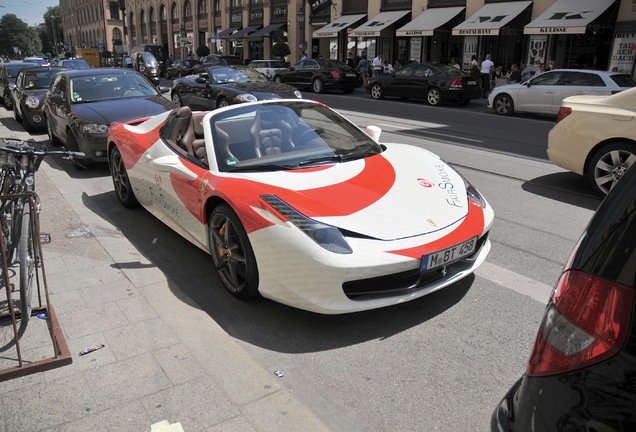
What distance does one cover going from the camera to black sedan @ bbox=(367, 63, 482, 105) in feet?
61.2

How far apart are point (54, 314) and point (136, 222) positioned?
2433mm

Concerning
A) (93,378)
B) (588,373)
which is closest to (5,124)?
(93,378)

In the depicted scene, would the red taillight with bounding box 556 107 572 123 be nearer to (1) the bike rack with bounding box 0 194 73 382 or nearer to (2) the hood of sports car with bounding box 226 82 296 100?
(1) the bike rack with bounding box 0 194 73 382

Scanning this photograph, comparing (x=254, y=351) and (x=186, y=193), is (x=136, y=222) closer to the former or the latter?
(x=186, y=193)

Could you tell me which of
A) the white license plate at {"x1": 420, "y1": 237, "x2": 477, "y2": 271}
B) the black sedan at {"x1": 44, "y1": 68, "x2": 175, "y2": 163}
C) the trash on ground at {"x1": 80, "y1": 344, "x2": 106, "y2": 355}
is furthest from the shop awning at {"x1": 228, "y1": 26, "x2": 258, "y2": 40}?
the trash on ground at {"x1": 80, "y1": 344, "x2": 106, "y2": 355}

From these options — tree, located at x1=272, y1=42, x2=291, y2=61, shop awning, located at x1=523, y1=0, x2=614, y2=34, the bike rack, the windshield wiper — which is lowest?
the bike rack

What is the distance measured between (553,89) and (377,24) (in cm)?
1586

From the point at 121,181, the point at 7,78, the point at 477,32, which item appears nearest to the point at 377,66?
the point at 477,32

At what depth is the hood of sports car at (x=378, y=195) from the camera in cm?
346

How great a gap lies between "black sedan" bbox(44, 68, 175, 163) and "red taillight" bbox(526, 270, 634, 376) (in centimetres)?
756

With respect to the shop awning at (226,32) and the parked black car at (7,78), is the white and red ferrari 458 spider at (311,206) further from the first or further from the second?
the shop awning at (226,32)

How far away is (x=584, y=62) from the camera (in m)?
22.1

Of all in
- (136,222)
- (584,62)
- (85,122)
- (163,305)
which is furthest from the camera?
(584,62)

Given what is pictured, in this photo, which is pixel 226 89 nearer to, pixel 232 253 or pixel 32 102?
pixel 32 102
